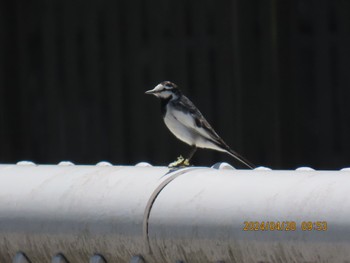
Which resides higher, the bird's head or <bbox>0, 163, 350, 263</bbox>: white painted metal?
<bbox>0, 163, 350, 263</bbox>: white painted metal

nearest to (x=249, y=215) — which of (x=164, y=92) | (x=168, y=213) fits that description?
(x=168, y=213)

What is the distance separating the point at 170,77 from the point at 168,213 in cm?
619

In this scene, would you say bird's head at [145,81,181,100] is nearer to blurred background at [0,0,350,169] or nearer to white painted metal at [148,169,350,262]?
blurred background at [0,0,350,169]

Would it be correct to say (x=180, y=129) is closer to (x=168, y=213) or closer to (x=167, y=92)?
(x=167, y=92)

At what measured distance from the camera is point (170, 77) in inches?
372

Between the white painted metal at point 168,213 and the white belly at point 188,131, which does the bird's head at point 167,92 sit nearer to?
the white belly at point 188,131

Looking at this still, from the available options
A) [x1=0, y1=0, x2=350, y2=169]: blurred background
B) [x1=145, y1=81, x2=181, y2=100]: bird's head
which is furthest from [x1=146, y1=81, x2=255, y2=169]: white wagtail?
[x1=0, y1=0, x2=350, y2=169]: blurred background

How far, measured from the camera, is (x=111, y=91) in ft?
32.0

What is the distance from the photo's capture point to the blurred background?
9008mm

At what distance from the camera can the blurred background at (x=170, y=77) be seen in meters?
9.01

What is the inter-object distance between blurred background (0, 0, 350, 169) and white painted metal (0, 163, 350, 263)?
5.21 meters

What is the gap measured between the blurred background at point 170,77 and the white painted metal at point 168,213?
5.21m

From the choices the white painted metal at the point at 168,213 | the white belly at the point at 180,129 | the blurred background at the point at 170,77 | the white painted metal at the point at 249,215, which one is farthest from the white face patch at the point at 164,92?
the white painted metal at the point at 249,215

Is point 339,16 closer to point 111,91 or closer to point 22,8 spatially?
point 111,91
